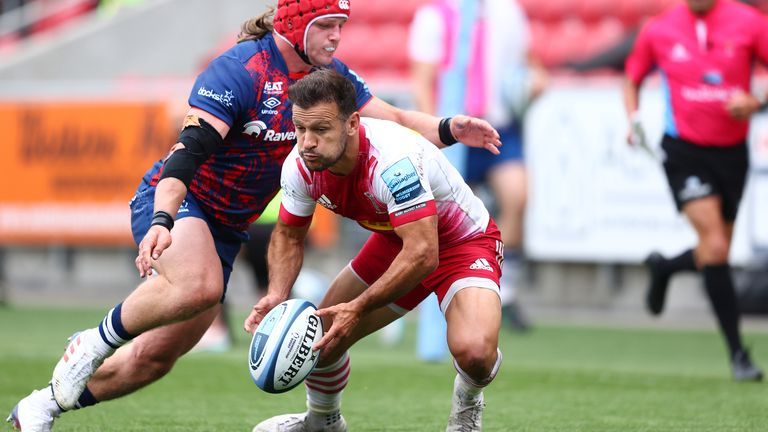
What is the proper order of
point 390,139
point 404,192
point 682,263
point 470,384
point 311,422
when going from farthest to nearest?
point 682,263 → point 311,422 → point 470,384 → point 390,139 → point 404,192

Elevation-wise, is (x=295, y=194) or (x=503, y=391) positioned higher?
(x=295, y=194)

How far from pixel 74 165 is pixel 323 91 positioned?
10725 mm

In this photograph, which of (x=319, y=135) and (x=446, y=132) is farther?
(x=446, y=132)

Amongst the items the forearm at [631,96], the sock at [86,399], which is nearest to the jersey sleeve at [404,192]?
the sock at [86,399]

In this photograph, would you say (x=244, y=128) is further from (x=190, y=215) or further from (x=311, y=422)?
(x=311, y=422)

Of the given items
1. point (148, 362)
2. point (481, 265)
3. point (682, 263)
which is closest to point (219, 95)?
point (148, 362)

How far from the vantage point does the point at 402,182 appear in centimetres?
512

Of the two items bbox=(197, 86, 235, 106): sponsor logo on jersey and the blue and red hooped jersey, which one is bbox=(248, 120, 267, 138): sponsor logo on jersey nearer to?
the blue and red hooped jersey

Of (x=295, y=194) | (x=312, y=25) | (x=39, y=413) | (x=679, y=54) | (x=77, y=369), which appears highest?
(x=312, y=25)

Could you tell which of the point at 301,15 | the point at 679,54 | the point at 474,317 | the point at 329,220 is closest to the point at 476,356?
the point at 474,317

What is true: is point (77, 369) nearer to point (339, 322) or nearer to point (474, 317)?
point (339, 322)

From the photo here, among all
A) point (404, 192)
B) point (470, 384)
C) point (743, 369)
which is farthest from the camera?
point (743, 369)

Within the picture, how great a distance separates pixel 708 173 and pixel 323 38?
141 inches

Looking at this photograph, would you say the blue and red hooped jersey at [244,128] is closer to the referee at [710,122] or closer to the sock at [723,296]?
the referee at [710,122]
